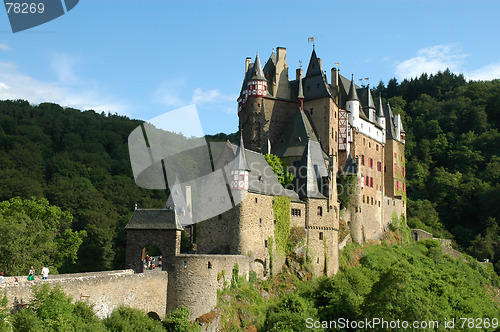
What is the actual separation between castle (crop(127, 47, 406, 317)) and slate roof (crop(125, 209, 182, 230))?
0.20 ft

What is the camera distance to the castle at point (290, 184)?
114 feet

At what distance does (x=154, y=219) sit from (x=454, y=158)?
67973 millimetres

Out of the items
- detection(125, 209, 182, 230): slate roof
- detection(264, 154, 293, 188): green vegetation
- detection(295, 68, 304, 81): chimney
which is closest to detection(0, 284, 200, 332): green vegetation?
detection(125, 209, 182, 230): slate roof

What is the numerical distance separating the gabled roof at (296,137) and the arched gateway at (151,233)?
17.4m

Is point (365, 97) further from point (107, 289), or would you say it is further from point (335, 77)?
point (107, 289)

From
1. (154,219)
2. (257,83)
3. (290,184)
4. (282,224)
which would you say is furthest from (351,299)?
(257,83)

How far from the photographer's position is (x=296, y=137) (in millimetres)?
50812

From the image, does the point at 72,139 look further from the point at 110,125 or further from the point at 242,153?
the point at 242,153

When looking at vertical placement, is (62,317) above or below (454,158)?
below

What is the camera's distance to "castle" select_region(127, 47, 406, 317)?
34625mm

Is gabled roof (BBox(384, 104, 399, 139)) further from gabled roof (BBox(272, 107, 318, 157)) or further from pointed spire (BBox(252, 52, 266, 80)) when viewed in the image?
pointed spire (BBox(252, 52, 266, 80))

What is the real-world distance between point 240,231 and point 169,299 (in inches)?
284

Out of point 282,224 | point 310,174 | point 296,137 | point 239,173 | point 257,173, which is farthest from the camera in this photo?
point 296,137

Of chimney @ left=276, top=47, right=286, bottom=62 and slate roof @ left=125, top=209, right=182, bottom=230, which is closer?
slate roof @ left=125, top=209, right=182, bottom=230
